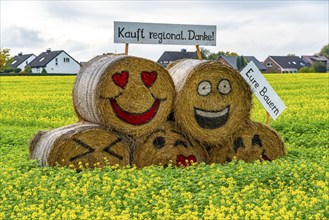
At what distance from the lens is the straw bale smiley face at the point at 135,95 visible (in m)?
11.4

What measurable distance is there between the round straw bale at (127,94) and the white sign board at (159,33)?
4.47 feet

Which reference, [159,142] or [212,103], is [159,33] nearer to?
[212,103]

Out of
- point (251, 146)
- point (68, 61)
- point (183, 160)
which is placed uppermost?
point (68, 61)

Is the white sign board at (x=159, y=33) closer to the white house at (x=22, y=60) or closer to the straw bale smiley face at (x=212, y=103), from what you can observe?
the straw bale smiley face at (x=212, y=103)

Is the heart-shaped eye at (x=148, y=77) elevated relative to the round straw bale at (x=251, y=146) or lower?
elevated

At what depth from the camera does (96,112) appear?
11438 millimetres

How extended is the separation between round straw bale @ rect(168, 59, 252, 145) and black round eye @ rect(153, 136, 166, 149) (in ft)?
1.30

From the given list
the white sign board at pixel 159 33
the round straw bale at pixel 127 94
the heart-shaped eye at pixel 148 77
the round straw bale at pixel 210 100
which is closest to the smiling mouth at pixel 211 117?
the round straw bale at pixel 210 100

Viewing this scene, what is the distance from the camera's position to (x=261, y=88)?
13.8 meters

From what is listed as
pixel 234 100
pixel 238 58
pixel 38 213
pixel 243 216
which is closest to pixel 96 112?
pixel 234 100

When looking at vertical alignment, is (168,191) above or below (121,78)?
below

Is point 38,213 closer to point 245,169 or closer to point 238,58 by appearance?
point 245,169

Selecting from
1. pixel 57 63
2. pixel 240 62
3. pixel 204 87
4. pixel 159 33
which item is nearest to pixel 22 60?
pixel 57 63

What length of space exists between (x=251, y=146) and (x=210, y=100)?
117cm
